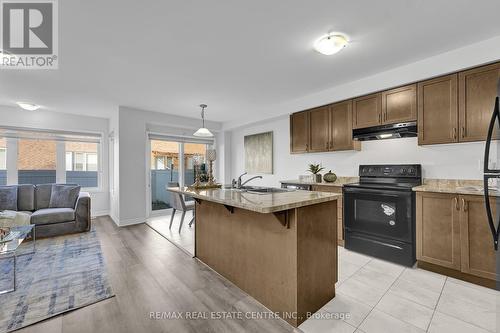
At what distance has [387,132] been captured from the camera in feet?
9.63

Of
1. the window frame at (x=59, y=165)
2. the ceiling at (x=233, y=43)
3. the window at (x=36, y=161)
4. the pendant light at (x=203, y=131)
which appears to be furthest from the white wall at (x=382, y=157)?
the window at (x=36, y=161)

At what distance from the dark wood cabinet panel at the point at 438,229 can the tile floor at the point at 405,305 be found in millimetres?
208

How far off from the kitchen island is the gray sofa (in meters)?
3.18

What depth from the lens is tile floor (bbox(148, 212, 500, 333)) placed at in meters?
1.62

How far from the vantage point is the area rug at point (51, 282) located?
182 cm

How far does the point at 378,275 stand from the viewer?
238 centimetres

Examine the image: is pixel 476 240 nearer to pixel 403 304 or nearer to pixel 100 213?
pixel 403 304

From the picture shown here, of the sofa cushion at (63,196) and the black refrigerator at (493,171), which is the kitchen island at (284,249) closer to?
the black refrigerator at (493,171)

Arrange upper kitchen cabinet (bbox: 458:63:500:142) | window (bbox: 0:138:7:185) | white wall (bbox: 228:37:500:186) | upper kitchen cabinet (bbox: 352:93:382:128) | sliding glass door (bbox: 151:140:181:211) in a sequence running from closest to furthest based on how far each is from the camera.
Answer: upper kitchen cabinet (bbox: 458:63:500:142), white wall (bbox: 228:37:500:186), upper kitchen cabinet (bbox: 352:93:382:128), window (bbox: 0:138:7:185), sliding glass door (bbox: 151:140:181:211)

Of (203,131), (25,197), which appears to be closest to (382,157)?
(203,131)

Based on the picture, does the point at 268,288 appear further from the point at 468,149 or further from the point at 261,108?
the point at 261,108

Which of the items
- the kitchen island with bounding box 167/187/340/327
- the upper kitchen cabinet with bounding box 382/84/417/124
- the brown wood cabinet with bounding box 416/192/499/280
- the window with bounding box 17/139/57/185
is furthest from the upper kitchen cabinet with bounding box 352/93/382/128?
the window with bounding box 17/139/57/185

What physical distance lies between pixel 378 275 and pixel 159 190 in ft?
16.2
